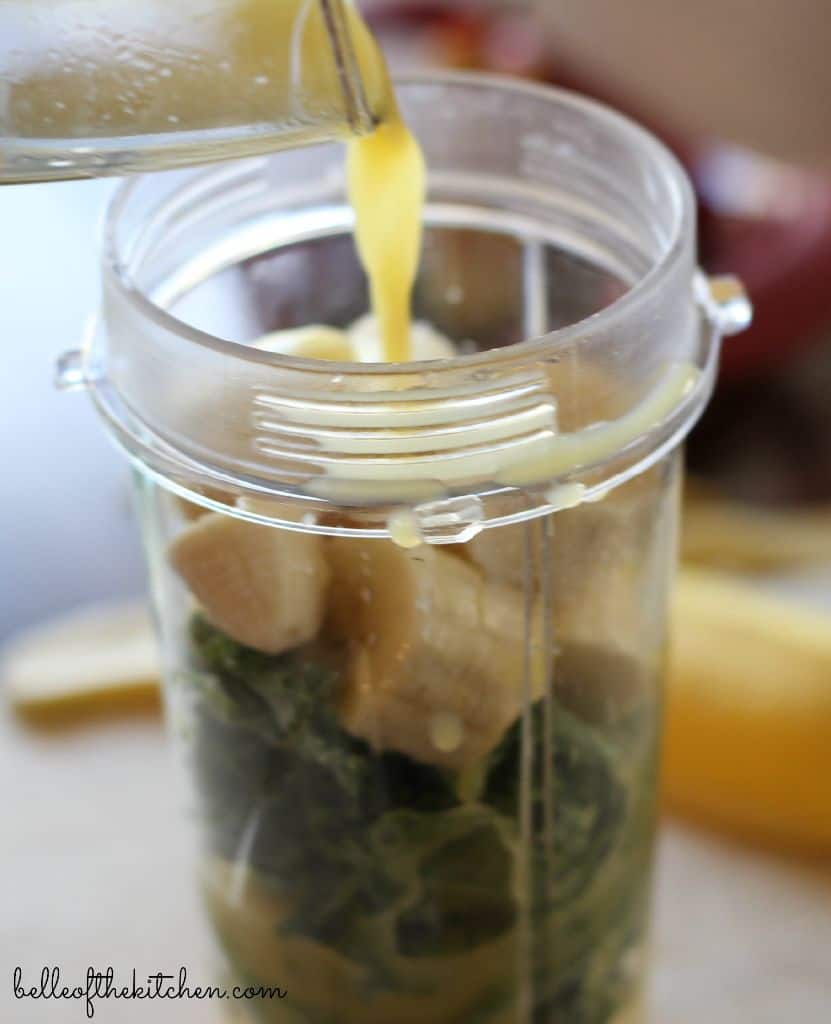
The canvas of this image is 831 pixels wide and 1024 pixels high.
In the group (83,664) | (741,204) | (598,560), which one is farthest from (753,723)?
(741,204)

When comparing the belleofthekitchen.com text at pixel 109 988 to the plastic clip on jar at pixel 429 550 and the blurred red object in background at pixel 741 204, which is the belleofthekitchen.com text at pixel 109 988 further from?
the blurred red object in background at pixel 741 204

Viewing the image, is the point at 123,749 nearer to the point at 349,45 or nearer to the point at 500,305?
the point at 500,305

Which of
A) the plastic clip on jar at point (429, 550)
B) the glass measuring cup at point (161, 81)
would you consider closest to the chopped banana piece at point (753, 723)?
the plastic clip on jar at point (429, 550)

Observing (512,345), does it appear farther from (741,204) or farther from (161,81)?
(741,204)

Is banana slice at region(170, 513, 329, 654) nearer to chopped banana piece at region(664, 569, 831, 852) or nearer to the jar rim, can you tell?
the jar rim

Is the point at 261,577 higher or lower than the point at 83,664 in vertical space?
higher

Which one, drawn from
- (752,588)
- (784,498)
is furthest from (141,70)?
(784,498)

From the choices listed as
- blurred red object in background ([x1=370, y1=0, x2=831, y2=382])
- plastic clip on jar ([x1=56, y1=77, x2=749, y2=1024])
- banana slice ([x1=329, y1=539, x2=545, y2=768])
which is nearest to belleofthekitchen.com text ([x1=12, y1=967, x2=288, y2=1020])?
plastic clip on jar ([x1=56, y1=77, x2=749, y2=1024])
